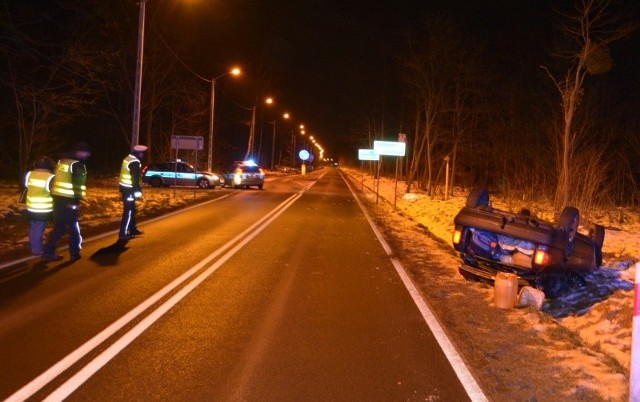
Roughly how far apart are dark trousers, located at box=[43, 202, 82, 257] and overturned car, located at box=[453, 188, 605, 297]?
21.3 feet

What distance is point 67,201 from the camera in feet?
33.2

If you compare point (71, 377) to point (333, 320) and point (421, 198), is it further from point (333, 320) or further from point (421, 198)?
point (421, 198)

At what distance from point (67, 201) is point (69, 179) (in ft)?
1.26

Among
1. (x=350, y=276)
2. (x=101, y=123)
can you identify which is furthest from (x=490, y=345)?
(x=101, y=123)

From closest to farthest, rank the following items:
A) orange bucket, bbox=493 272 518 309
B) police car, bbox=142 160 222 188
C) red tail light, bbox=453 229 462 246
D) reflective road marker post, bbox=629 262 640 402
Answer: reflective road marker post, bbox=629 262 640 402 → orange bucket, bbox=493 272 518 309 → red tail light, bbox=453 229 462 246 → police car, bbox=142 160 222 188

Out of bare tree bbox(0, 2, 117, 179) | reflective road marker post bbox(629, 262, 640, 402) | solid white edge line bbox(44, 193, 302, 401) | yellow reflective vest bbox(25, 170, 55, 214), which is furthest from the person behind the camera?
bare tree bbox(0, 2, 117, 179)

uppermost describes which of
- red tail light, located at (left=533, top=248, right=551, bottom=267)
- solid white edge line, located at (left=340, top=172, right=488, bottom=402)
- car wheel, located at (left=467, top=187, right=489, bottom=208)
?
car wheel, located at (left=467, top=187, right=489, bottom=208)

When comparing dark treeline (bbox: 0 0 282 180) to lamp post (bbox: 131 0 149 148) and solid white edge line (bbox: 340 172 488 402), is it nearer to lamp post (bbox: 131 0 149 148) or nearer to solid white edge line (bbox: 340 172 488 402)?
lamp post (bbox: 131 0 149 148)

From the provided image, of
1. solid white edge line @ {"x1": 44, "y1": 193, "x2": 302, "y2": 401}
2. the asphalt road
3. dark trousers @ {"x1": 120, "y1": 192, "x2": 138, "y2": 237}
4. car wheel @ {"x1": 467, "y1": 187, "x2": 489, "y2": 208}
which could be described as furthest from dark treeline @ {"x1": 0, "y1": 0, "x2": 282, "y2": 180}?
car wheel @ {"x1": 467, "y1": 187, "x2": 489, "y2": 208}

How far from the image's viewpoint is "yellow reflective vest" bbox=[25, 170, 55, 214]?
10.0 m

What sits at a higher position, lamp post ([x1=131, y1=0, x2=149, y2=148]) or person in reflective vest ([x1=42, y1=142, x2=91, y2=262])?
lamp post ([x1=131, y1=0, x2=149, y2=148])

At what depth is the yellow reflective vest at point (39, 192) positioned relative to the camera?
32.8 ft

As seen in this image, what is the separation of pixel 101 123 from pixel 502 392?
5100cm

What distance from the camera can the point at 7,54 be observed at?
15.2m
